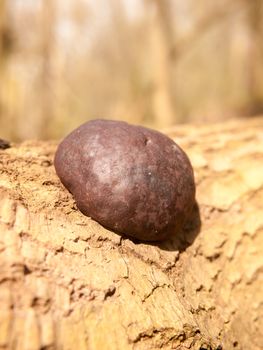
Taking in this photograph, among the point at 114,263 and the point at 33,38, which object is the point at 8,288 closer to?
the point at 114,263

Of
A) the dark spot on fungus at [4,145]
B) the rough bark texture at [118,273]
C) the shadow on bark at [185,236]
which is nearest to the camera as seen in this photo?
the rough bark texture at [118,273]

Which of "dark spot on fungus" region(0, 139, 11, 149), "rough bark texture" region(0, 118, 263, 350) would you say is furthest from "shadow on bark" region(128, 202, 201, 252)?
"dark spot on fungus" region(0, 139, 11, 149)

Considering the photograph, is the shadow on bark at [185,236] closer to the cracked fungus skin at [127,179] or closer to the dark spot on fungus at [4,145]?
the cracked fungus skin at [127,179]

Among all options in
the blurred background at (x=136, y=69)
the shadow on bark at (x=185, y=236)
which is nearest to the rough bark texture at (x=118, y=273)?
the shadow on bark at (x=185, y=236)

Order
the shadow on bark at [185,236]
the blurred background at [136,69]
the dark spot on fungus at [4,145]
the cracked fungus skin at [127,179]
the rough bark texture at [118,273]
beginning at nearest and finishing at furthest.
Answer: the rough bark texture at [118,273]
the cracked fungus skin at [127,179]
the shadow on bark at [185,236]
the dark spot on fungus at [4,145]
the blurred background at [136,69]

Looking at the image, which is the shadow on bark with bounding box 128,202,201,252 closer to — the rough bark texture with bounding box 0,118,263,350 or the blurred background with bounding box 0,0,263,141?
the rough bark texture with bounding box 0,118,263,350
